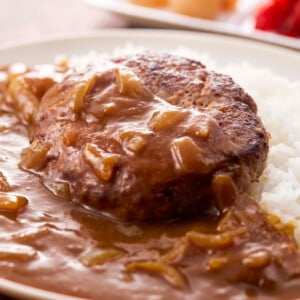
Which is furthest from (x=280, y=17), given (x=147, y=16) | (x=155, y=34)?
(x=155, y=34)

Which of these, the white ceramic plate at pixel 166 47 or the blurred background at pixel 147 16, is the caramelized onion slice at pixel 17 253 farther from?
the blurred background at pixel 147 16

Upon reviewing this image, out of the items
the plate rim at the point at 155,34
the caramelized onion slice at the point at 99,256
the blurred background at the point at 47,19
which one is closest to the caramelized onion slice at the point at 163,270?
the caramelized onion slice at the point at 99,256

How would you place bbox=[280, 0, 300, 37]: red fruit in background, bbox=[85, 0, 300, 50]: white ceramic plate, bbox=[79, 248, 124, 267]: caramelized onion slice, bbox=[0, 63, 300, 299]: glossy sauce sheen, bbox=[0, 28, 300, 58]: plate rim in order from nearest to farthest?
1. bbox=[0, 63, 300, 299]: glossy sauce sheen
2. bbox=[79, 248, 124, 267]: caramelized onion slice
3. bbox=[0, 28, 300, 58]: plate rim
4. bbox=[85, 0, 300, 50]: white ceramic plate
5. bbox=[280, 0, 300, 37]: red fruit in background

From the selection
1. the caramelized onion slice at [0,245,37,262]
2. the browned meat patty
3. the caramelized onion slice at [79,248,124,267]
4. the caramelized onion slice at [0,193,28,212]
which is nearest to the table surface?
the browned meat patty

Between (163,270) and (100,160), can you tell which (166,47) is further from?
(163,270)

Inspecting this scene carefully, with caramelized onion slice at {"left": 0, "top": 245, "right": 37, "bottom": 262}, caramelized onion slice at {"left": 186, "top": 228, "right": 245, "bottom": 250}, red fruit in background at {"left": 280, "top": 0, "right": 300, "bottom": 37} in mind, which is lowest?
caramelized onion slice at {"left": 0, "top": 245, "right": 37, "bottom": 262}

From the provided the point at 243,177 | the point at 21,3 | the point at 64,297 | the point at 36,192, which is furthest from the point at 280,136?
the point at 21,3

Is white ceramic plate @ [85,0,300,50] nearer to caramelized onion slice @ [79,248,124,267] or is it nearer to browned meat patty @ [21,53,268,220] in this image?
browned meat patty @ [21,53,268,220]
